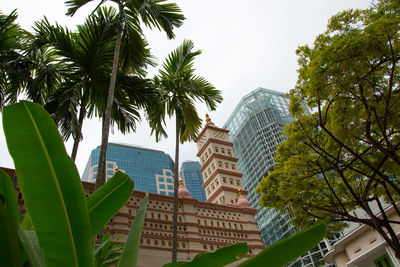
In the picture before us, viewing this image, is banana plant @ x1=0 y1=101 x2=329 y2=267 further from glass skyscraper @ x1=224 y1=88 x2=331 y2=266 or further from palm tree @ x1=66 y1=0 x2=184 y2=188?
glass skyscraper @ x1=224 y1=88 x2=331 y2=266

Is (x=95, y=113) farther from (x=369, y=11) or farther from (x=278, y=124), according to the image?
Result: (x=278, y=124)

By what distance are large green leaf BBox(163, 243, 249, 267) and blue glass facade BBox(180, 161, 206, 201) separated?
322 ft

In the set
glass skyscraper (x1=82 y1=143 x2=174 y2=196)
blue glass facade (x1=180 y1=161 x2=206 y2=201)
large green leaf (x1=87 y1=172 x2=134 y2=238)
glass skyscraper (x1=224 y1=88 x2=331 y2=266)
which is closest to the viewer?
large green leaf (x1=87 y1=172 x2=134 y2=238)

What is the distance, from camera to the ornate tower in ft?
46.0

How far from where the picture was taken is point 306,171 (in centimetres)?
893

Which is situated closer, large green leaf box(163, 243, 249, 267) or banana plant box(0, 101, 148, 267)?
banana plant box(0, 101, 148, 267)

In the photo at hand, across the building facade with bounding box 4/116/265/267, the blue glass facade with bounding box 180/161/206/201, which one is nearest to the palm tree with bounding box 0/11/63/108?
the building facade with bounding box 4/116/265/267

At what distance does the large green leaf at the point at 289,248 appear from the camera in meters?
1.24

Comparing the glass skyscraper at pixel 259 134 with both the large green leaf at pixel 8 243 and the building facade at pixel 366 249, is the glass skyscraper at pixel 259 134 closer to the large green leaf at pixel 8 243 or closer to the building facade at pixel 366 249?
the building facade at pixel 366 249

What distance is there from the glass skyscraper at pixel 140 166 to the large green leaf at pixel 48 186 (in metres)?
75.0

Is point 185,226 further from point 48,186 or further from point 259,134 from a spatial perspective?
point 259,134

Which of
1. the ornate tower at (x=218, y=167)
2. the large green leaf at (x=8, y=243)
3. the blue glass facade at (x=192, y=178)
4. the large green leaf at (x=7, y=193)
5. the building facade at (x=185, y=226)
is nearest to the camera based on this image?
the large green leaf at (x=8, y=243)

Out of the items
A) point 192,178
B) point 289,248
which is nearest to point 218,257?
point 289,248

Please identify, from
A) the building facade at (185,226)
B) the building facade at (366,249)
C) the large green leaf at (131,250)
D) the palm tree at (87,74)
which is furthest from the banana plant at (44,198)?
the building facade at (366,249)
